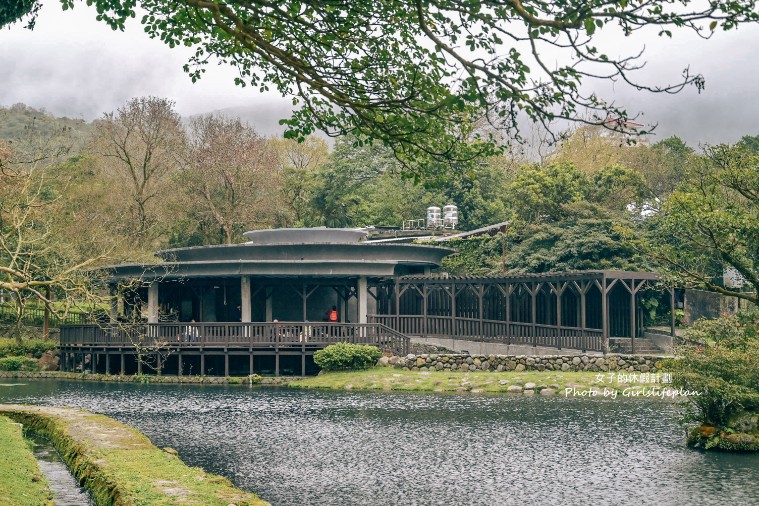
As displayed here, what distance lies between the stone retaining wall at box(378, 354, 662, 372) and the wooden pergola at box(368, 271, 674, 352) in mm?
2280

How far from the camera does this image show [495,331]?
4250 centimetres

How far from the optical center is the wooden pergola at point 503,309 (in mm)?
40625

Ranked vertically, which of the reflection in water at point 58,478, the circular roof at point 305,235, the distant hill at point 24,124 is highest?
the distant hill at point 24,124

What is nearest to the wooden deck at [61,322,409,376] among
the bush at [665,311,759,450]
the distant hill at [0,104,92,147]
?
the bush at [665,311,759,450]

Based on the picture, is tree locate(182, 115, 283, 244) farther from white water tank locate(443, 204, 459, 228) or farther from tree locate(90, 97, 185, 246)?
white water tank locate(443, 204, 459, 228)

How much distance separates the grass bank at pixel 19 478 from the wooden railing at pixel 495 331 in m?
24.6

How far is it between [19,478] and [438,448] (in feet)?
30.3

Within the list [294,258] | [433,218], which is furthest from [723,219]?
[433,218]

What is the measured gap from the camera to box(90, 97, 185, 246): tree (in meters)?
60.2

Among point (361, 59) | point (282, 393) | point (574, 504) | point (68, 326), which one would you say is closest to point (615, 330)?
point (282, 393)

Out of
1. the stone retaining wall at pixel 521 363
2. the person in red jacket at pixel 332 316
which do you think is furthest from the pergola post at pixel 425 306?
the stone retaining wall at pixel 521 363

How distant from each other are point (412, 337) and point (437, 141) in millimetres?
29306

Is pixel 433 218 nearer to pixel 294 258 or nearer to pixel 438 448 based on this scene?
pixel 294 258

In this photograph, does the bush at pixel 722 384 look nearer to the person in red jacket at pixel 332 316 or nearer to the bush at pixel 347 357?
the bush at pixel 347 357
